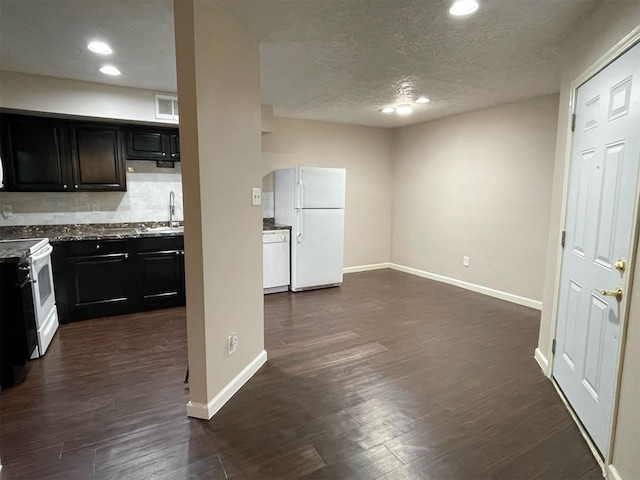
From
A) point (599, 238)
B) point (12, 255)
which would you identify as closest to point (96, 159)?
point (12, 255)

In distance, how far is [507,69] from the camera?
124 inches

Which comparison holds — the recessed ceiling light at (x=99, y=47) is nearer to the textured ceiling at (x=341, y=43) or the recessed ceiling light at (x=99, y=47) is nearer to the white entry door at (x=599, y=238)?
the textured ceiling at (x=341, y=43)

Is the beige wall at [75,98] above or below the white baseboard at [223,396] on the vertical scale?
above

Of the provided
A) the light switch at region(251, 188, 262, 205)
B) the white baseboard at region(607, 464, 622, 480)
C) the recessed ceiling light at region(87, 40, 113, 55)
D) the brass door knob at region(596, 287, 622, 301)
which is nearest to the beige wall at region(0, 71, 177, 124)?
the recessed ceiling light at region(87, 40, 113, 55)

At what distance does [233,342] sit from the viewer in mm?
2369

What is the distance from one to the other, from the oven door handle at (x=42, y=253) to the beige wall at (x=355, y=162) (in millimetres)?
2810

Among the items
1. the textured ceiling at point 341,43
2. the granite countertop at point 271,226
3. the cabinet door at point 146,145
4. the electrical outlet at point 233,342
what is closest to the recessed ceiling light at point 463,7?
the textured ceiling at point 341,43

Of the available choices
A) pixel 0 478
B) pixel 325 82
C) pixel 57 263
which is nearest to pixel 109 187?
pixel 57 263

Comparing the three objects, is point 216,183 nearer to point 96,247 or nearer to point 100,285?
point 96,247

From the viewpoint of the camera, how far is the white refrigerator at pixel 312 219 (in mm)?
4820

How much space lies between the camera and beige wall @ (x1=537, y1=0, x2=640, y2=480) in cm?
154

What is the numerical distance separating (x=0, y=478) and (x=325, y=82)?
365 centimetres

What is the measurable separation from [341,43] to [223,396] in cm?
260

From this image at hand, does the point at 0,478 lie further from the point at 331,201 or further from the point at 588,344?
the point at 331,201
